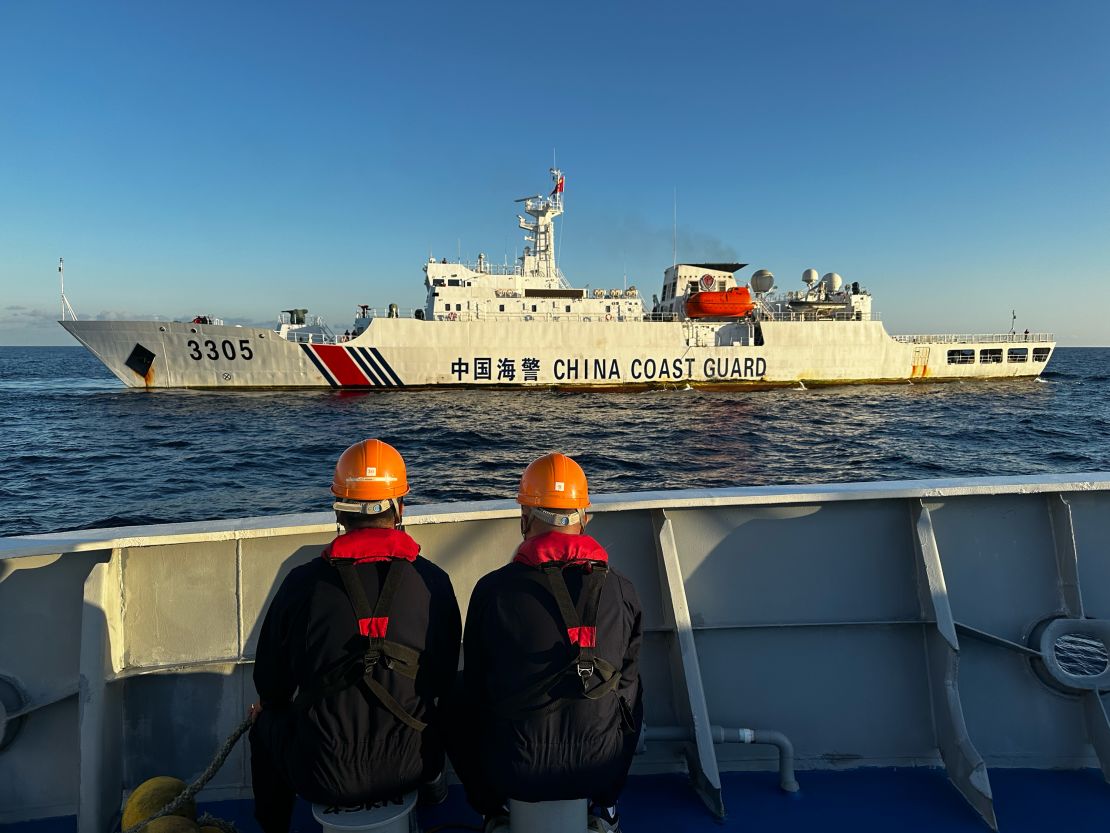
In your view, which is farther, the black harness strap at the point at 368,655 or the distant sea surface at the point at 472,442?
the distant sea surface at the point at 472,442

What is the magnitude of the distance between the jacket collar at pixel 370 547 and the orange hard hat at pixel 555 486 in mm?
346

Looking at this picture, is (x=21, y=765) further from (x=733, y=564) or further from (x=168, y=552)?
(x=733, y=564)

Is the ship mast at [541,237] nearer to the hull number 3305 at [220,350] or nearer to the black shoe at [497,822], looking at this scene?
the hull number 3305 at [220,350]

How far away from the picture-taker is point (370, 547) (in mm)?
1580

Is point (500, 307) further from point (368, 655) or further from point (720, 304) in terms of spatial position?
point (368, 655)

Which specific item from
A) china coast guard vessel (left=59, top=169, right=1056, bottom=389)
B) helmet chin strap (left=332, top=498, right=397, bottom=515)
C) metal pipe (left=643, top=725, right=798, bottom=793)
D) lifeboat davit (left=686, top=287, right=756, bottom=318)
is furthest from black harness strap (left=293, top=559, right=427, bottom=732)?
lifeboat davit (left=686, top=287, right=756, bottom=318)

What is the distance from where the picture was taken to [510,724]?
1.58 metres

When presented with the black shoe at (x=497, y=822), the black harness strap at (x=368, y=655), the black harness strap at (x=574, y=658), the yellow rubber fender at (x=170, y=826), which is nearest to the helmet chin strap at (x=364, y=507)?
the black harness strap at (x=368, y=655)

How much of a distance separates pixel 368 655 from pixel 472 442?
581 inches

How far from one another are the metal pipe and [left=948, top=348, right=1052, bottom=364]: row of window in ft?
123

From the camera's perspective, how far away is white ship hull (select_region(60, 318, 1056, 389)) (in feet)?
82.6

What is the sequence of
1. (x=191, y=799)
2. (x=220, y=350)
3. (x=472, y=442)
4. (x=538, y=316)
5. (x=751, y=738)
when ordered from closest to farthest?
(x=191, y=799) → (x=751, y=738) → (x=472, y=442) → (x=220, y=350) → (x=538, y=316)

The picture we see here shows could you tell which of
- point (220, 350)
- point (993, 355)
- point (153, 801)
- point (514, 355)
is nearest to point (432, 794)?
point (153, 801)

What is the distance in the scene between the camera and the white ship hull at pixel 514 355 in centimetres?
2517
